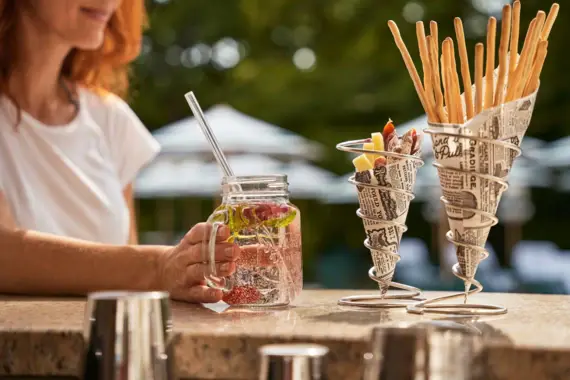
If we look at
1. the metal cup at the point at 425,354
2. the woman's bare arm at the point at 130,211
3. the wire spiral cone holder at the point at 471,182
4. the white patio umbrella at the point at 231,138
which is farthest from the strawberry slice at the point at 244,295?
the white patio umbrella at the point at 231,138

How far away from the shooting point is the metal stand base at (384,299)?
4.86ft

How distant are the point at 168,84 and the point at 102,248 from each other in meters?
14.3

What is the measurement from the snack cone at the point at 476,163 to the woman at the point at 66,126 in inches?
30.7

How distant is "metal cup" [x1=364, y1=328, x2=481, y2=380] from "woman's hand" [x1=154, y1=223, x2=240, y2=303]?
68cm

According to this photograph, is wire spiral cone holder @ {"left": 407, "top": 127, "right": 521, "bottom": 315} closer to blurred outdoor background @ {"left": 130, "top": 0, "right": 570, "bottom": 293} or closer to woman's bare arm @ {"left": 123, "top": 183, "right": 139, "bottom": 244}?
woman's bare arm @ {"left": 123, "top": 183, "right": 139, "bottom": 244}

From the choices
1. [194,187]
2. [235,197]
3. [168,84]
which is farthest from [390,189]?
[168,84]

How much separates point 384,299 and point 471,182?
0.94 ft

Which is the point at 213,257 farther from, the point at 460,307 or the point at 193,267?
the point at 460,307

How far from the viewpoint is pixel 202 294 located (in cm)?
154

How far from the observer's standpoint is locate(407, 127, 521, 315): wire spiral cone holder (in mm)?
1326

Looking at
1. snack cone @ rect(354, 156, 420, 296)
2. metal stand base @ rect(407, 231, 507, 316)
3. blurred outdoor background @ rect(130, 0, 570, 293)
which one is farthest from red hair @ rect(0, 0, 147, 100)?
blurred outdoor background @ rect(130, 0, 570, 293)

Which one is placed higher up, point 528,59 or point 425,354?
point 528,59

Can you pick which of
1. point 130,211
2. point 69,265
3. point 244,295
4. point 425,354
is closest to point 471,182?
point 244,295

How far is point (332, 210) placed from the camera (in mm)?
16562
